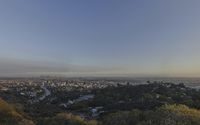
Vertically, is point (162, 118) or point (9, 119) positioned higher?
point (162, 118)

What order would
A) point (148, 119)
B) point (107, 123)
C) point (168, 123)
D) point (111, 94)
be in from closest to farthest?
1. point (168, 123)
2. point (148, 119)
3. point (107, 123)
4. point (111, 94)

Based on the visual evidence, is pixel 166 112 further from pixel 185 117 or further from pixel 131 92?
pixel 131 92

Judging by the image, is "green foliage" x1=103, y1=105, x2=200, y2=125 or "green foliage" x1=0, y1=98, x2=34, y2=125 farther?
"green foliage" x1=0, y1=98, x2=34, y2=125

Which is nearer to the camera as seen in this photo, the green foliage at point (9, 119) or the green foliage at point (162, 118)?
the green foliage at point (162, 118)

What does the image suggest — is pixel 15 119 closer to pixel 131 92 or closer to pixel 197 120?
pixel 197 120

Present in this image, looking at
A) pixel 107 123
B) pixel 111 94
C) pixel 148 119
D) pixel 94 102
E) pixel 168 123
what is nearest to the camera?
pixel 168 123

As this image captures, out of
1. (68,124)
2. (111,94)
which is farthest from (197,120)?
(111,94)

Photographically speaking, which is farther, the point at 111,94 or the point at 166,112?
the point at 111,94

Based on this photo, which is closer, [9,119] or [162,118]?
[162,118]

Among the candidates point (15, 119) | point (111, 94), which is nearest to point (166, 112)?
point (15, 119)
